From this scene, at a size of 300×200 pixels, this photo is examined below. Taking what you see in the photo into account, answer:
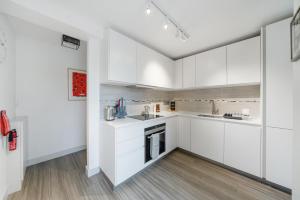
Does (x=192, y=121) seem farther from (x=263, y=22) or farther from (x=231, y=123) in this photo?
(x=263, y=22)

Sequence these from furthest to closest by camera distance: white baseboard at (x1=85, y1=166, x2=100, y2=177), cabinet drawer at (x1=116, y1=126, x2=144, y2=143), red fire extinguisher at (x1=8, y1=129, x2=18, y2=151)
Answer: white baseboard at (x1=85, y1=166, x2=100, y2=177) < cabinet drawer at (x1=116, y1=126, x2=144, y2=143) < red fire extinguisher at (x1=8, y1=129, x2=18, y2=151)

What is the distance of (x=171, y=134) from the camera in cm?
257

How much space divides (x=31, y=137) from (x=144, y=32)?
2663 millimetres

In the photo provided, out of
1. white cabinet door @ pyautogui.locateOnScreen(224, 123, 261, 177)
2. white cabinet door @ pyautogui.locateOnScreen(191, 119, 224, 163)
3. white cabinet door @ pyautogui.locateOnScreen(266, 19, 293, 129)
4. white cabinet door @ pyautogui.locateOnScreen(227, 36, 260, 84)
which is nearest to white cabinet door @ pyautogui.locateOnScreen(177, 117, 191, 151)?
white cabinet door @ pyautogui.locateOnScreen(191, 119, 224, 163)

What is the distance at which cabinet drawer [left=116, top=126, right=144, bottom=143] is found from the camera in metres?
1.58

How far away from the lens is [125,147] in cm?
164

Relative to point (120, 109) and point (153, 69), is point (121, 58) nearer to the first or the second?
point (153, 69)

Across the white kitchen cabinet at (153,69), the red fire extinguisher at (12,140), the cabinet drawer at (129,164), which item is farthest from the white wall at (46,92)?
the cabinet drawer at (129,164)

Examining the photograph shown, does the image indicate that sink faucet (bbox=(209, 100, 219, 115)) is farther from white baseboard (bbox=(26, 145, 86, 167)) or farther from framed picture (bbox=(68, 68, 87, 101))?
white baseboard (bbox=(26, 145, 86, 167))

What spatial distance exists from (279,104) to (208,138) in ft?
3.68

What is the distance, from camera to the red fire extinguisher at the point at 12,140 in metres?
1.44

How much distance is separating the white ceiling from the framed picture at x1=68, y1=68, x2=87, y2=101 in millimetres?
1374

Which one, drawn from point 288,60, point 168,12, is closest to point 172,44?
point 168,12

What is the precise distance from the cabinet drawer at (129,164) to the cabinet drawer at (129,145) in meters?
0.06
